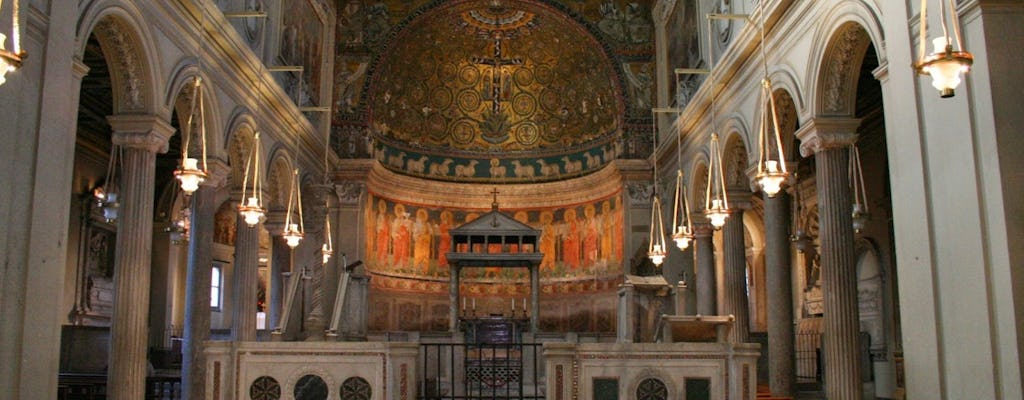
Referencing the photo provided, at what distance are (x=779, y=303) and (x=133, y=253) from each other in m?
10.6

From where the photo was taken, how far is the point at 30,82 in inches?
386

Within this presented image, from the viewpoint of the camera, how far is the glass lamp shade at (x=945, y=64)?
669 centimetres

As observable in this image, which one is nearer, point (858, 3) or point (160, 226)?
point (858, 3)

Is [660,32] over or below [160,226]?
over

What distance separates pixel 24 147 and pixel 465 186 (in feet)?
68.4

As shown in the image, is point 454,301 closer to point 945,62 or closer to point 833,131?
point 833,131

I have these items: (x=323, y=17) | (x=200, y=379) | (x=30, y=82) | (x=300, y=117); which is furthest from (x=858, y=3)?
(x=323, y=17)

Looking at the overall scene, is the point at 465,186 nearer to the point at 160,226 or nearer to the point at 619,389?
the point at 160,226

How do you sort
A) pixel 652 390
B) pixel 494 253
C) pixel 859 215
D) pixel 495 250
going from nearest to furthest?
pixel 652 390
pixel 859 215
pixel 494 253
pixel 495 250

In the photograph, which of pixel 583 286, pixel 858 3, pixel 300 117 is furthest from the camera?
pixel 583 286

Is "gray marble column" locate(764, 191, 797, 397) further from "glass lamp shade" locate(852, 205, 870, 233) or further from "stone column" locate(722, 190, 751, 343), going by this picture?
"stone column" locate(722, 190, 751, 343)

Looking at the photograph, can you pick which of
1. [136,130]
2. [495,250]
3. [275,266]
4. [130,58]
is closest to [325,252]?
[275,266]

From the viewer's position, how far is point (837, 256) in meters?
13.4

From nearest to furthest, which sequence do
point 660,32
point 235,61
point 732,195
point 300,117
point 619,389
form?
1. point 619,389
2. point 235,61
3. point 732,195
4. point 300,117
5. point 660,32
